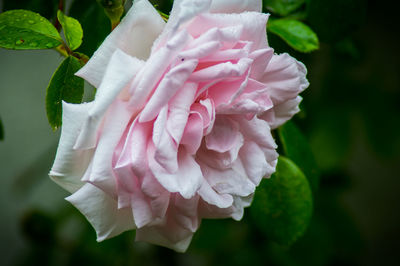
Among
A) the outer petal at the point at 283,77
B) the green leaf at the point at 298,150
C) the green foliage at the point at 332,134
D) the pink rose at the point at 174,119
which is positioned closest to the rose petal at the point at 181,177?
the pink rose at the point at 174,119

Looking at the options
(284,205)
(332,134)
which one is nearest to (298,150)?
(284,205)

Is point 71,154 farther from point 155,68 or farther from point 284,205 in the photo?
point 284,205

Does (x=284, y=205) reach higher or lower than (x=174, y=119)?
lower

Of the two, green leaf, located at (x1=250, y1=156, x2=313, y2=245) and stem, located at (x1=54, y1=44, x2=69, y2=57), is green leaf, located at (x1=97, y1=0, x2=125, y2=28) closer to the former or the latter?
stem, located at (x1=54, y1=44, x2=69, y2=57)

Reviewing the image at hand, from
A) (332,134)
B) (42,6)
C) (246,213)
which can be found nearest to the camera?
(42,6)

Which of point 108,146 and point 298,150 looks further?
point 298,150

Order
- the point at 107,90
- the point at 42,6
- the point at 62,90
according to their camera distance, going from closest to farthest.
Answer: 1. the point at 107,90
2. the point at 62,90
3. the point at 42,6

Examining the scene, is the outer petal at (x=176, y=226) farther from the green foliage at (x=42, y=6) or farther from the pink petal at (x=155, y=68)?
the green foliage at (x=42, y=6)

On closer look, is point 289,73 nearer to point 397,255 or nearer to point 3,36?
point 3,36
